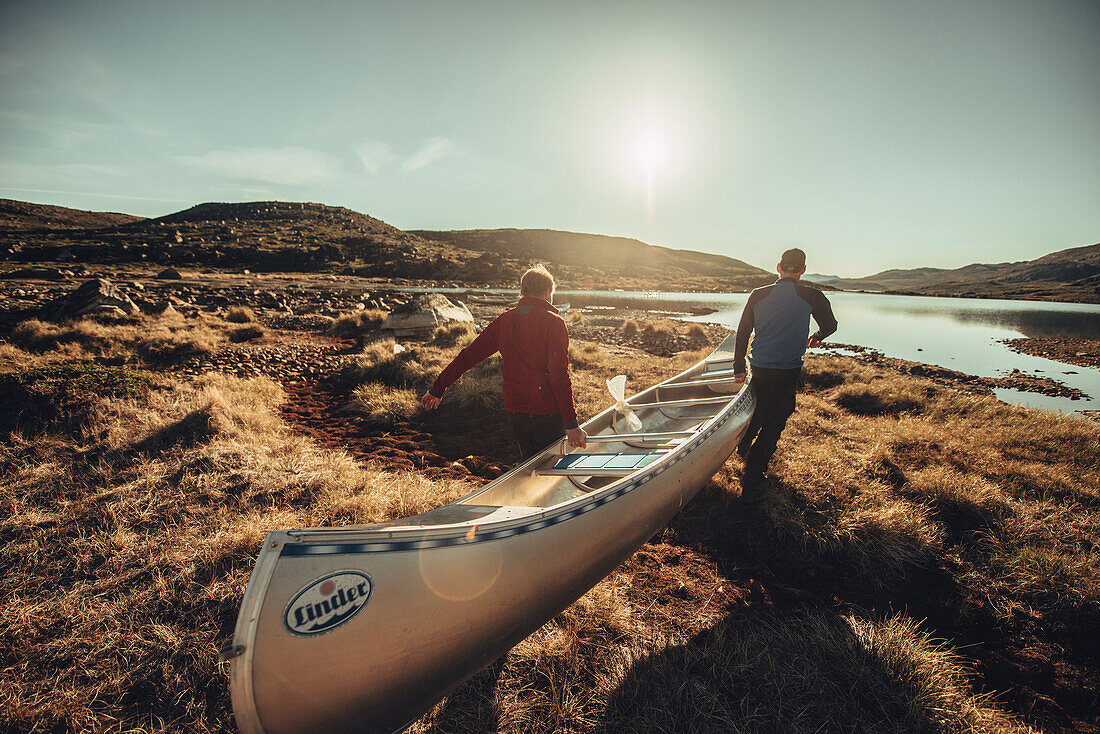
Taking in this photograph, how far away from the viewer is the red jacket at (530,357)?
3.52 meters

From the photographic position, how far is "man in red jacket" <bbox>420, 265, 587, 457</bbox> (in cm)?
353

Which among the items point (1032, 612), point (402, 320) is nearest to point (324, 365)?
point (402, 320)

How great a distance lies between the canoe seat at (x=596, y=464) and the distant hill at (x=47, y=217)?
147m

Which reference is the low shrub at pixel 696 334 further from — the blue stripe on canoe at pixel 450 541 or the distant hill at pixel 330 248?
the distant hill at pixel 330 248

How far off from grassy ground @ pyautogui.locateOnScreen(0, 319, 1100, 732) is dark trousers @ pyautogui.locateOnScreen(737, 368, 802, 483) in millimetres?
508

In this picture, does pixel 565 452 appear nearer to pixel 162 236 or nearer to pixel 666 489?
pixel 666 489

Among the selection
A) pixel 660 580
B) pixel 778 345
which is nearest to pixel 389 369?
pixel 660 580

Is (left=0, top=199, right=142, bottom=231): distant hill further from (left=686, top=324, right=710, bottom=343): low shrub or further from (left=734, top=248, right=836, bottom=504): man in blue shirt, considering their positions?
(left=734, top=248, right=836, bottom=504): man in blue shirt

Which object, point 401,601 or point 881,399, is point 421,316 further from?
point 881,399

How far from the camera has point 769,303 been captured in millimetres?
4684

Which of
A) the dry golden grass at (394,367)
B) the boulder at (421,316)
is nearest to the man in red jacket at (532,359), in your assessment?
the dry golden grass at (394,367)

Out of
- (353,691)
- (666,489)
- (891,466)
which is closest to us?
(353,691)

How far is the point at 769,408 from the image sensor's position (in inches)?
189

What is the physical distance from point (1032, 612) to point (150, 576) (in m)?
7.65
